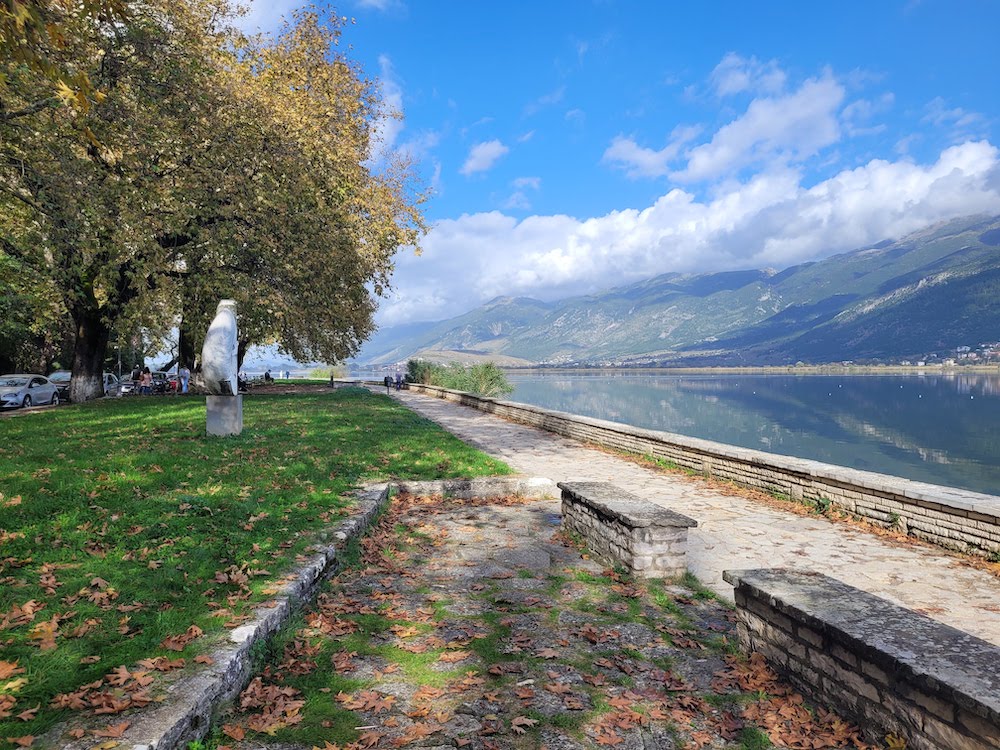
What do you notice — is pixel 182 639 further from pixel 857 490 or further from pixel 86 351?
pixel 86 351

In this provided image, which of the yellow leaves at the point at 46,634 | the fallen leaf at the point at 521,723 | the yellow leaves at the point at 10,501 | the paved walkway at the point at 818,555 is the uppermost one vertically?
the yellow leaves at the point at 10,501

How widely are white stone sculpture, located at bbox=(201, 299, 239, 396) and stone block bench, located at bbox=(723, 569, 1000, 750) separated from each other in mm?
10705

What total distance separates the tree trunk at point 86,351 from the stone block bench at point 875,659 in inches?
917

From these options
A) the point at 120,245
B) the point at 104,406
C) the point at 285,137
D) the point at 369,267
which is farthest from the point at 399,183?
the point at 104,406

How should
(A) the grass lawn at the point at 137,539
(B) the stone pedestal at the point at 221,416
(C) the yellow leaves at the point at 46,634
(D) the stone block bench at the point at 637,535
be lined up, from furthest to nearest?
(B) the stone pedestal at the point at 221,416 < (D) the stone block bench at the point at 637,535 < (C) the yellow leaves at the point at 46,634 < (A) the grass lawn at the point at 137,539

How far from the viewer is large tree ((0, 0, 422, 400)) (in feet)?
44.6

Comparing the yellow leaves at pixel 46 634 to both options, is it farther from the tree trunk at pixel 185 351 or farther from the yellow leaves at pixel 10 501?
the tree trunk at pixel 185 351

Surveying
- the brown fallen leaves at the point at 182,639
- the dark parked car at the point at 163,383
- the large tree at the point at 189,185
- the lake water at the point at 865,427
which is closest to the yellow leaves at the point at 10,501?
the brown fallen leaves at the point at 182,639

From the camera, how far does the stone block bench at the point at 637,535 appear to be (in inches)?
205

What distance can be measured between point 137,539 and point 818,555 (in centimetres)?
688

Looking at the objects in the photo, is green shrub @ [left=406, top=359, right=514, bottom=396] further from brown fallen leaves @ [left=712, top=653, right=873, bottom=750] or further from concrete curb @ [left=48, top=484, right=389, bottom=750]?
brown fallen leaves @ [left=712, top=653, right=873, bottom=750]

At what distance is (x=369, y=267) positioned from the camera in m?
25.7

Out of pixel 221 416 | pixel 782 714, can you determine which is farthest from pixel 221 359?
pixel 782 714

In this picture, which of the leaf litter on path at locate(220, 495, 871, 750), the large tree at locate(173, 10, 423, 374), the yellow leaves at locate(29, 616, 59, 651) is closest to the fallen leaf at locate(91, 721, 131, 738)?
the leaf litter on path at locate(220, 495, 871, 750)
